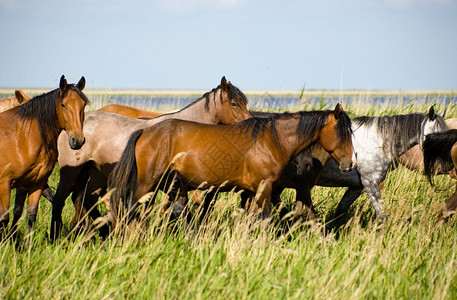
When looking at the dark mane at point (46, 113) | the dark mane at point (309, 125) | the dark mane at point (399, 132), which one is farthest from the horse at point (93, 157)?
the dark mane at point (399, 132)

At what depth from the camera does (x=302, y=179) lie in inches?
273

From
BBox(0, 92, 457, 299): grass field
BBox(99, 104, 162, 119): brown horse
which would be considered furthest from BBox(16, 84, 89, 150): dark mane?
BBox(99, 104, 162, 119): brown horse

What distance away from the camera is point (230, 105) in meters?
7.52

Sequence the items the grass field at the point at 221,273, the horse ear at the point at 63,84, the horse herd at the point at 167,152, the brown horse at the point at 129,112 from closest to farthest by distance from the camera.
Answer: the grass field at the point at 221,273
the horse ear at the point at 63,84
the horse herd at the point at 167,152
the brown horse at the point at 129,112

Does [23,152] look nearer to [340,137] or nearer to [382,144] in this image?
[340,137]

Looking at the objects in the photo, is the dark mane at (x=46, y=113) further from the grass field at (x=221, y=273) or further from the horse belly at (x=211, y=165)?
the grass field at (x=221, y=273)

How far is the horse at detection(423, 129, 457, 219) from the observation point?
6.91 meters

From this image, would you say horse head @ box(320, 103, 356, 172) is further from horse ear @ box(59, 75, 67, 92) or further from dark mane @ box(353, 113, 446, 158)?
horse ear @ box(59, 75, 67, 92)

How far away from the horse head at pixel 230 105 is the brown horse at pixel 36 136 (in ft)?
7.22

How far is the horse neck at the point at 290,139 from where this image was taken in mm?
6145

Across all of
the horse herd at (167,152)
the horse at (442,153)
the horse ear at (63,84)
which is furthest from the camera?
the horse at (442,153)

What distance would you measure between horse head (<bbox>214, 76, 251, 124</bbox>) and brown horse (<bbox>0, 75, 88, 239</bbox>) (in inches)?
86.7

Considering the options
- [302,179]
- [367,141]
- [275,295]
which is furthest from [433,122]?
[275,295]

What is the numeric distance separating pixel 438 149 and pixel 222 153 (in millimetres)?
2733
